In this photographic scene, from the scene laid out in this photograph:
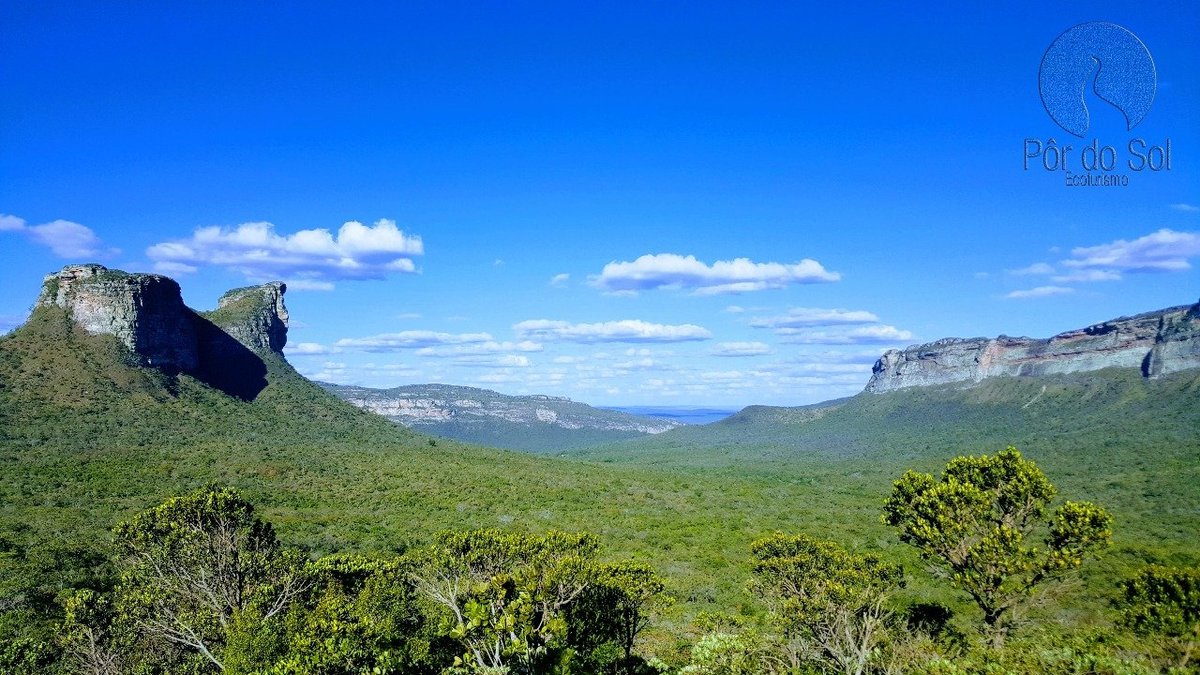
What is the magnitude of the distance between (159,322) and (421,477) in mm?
60433

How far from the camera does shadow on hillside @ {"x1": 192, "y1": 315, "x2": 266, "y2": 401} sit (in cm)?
11560

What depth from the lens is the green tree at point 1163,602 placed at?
2328 cm

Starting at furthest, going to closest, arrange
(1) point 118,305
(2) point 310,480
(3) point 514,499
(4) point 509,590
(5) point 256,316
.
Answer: (5) point 256,316
(1) point 118,305
(3) point 514,499
(2) point 310,480
(4) point 509,590

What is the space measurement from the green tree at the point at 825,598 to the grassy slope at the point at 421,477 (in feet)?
50.2

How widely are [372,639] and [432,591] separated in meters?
6.92

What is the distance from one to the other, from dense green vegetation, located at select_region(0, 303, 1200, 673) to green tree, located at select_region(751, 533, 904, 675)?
0.89 metres

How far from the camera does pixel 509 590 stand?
84.5 ft

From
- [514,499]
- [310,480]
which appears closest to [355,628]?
[514,499]

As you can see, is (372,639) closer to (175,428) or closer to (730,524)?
(730,524)

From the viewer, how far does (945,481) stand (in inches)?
1195

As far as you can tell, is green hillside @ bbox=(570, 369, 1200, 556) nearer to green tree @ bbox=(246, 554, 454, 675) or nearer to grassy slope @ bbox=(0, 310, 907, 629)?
grassy slope @ bbox=(0, 310, 907, 629)

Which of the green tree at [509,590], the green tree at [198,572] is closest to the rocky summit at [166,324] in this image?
the green tree at [198,572]

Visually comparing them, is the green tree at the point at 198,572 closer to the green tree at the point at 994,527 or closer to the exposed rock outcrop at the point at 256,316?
the green tree at the point at 994,527

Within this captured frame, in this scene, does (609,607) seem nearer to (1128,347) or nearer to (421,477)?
(421,477)
